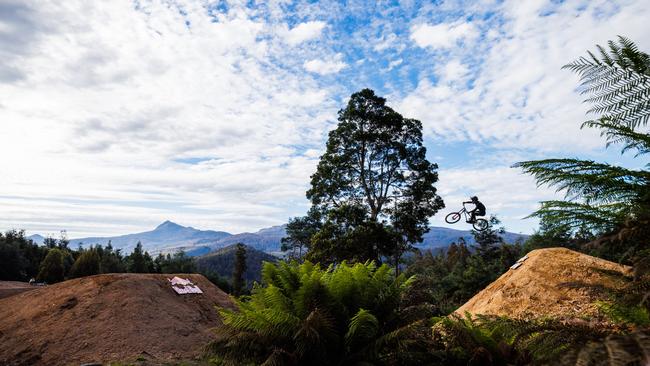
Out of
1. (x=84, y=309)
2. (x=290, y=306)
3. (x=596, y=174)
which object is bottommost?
(x=84, y=309)

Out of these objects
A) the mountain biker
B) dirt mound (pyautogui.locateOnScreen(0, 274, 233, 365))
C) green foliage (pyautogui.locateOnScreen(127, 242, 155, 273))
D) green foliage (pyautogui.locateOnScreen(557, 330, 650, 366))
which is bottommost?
dirt mound (pyautogui.locateOnScreen(0, 274, 233, 365))

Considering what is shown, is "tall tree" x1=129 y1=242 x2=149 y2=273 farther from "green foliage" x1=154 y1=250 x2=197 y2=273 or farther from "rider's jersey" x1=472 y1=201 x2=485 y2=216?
"rider's jersey" x1=472 y1=201 x2=485 y2=216

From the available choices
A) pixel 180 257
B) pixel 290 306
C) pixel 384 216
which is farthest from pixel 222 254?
pixel 290 306

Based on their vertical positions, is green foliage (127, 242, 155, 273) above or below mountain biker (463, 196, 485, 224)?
below

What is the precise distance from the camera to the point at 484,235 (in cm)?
3962

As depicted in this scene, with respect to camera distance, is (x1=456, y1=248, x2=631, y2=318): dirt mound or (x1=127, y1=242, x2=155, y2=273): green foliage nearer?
(x1=456, y1=248, x2=631, y2=318): dirt mound

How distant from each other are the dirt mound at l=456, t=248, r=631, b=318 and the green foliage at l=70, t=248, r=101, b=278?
23351mm

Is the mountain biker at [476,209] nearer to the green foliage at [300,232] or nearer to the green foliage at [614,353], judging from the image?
the green foliage at [614,353]

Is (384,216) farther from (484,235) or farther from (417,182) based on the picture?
(484,235)

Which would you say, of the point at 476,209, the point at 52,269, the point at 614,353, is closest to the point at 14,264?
the point at 52,269

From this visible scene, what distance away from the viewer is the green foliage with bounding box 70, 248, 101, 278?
2477 centimetres

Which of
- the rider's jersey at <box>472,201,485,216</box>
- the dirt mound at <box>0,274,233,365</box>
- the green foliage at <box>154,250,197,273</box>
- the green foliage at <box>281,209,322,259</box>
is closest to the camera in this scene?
the dirt mound at <box>0,274,233,365</box>

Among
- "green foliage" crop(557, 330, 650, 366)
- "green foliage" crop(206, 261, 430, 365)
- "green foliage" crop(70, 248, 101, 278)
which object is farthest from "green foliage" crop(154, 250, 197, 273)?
"green foliage" crop(557, 330, 650, 366)

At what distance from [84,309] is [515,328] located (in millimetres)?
10485
